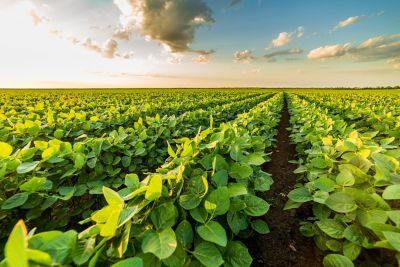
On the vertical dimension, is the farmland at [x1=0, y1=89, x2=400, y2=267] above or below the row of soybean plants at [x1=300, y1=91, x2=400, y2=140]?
above

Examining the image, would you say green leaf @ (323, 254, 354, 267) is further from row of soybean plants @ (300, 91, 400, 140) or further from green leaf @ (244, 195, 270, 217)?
row of soybean plants @ (300, 91, 400, 140)

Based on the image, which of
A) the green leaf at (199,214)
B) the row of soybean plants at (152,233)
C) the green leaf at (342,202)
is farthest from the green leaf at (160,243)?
the green leaf at (342,202)

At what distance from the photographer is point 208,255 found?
1186 millimetres

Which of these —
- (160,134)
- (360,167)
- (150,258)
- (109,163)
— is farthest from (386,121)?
(150,258)

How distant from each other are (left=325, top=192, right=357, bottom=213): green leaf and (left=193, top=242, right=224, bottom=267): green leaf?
2.44ft

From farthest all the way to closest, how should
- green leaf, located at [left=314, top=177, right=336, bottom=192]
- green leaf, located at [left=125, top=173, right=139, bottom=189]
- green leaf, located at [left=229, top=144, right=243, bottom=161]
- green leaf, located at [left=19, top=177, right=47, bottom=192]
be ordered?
green leaf, located at [left=229, top=144, right=243, bottom=161]
green leaf, located at [left=19, top=177, right=47, bottom=192]
green leaf, located at [left=314, top=177, right=336, bottom=192]
green leaf, located at [left=125, top=173, right=139, bottom=189]

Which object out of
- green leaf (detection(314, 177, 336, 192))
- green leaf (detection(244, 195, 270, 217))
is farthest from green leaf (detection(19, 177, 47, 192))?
green leaf (detection(314, 177, 336, 192))

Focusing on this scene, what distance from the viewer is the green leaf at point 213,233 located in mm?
1162

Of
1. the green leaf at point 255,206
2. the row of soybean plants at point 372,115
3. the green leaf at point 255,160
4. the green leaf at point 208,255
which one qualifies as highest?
the green leaf at point 255,160

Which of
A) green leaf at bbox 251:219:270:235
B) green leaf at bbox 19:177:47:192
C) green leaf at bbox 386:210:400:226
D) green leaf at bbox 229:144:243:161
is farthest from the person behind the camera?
green leaf at bbox 229:144:243:161

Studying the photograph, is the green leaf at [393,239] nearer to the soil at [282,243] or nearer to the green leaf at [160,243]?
the green leaf at [160,243]

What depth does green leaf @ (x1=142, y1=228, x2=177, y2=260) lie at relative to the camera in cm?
103

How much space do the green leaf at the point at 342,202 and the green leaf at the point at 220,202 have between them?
0.63m

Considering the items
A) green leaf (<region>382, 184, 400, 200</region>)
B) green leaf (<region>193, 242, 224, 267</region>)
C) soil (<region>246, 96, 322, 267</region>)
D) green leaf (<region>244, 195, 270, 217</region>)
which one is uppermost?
green leaf (<region>382, 184, 400, 200</region>)
